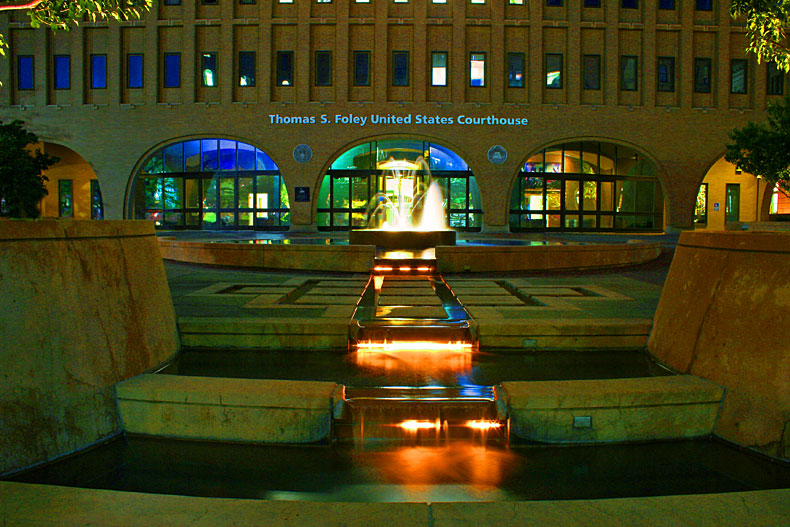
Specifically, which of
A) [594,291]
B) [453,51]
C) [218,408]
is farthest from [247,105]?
A: [218,408]

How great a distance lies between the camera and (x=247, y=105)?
1077 inches

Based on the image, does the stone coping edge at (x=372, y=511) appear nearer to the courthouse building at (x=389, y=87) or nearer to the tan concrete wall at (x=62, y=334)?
the tan concrete wall at (x=62, y=334)

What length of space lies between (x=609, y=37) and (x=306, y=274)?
23.5 m

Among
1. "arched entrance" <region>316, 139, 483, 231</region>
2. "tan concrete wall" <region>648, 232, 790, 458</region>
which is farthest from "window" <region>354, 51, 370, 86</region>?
"tan concrete wall" <region>648, 232, 790, 458</region>

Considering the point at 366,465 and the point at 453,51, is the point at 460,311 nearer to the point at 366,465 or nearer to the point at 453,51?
the point at 366,465

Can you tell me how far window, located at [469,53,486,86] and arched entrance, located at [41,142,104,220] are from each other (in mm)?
22640

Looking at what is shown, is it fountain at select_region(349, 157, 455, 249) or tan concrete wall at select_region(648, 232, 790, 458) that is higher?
fountain at select_region(349, 157, 455, 249)

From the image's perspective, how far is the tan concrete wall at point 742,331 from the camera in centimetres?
366

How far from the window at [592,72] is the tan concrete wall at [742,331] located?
25745mm

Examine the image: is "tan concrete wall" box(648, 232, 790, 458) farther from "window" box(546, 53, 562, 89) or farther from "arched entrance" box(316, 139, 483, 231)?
"window" box(546, 53, 562, 89)

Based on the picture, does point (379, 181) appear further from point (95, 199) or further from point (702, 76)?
point (95, 199)

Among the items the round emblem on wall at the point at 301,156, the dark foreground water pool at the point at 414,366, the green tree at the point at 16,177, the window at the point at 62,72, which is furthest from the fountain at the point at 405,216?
the window at the point at 62,72

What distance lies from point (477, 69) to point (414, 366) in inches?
981

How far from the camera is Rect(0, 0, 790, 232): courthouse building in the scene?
1067 inches
